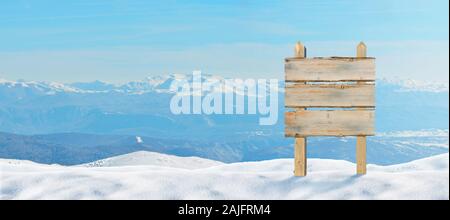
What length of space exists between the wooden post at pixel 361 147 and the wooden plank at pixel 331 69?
0.14 meters

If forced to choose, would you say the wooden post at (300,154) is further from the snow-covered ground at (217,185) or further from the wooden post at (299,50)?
the snow-covered ground at (217,185)

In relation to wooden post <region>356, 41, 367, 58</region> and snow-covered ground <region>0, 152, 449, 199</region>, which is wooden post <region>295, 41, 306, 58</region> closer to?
wooden post <region>356, 41, 367, 58</region>

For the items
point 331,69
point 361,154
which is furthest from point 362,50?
point 361,154

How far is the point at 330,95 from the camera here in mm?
9914

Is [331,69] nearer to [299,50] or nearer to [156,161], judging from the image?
[299,50]

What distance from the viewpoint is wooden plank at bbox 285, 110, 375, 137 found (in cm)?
994

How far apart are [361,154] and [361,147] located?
136 mm

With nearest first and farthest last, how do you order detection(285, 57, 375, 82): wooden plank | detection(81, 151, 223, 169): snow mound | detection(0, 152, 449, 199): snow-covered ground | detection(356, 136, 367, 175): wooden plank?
detection(0, 152, 449, 199): snow-covered ground → detection(285, 57, 375, 82): wooden plank → detection(356, 136, 367, 175): wooden plank → detection(81, 151, 223, 169): snow mound

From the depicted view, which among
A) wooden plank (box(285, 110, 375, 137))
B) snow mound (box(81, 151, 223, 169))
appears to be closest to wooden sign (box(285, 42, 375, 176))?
wooden plank (box(285, 110, 375, 137))

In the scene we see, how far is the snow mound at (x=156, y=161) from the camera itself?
1873cm

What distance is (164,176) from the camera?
1006cm
